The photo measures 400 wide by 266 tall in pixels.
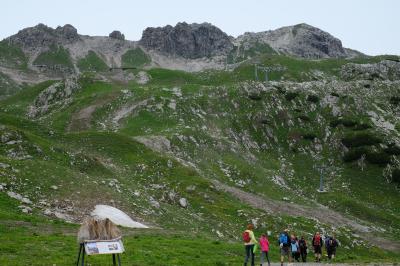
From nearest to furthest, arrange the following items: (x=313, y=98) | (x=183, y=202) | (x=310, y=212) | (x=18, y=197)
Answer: (x=18, y=197) < (x=183, y=202) < (x=310, y=212) < (x=313, y=98)

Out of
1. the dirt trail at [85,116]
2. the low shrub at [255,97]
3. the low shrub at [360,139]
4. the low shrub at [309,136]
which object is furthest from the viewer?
the low shrub at [255,97]

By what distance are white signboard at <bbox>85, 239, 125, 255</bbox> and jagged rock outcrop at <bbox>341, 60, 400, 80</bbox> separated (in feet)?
454

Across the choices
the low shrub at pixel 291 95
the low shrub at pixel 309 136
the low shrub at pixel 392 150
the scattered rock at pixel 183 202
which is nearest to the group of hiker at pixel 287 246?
the scattered rock at pixel 183 202

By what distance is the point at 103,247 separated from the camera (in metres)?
18.5

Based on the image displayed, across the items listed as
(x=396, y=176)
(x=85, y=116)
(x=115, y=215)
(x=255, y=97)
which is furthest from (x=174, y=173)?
(x=255, y=97)

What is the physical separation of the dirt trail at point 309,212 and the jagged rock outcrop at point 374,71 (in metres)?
90.9

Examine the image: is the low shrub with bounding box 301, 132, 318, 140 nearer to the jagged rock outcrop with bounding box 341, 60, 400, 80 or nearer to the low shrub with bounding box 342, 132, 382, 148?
the low shrub with bounding box 342, 132, 382, 148

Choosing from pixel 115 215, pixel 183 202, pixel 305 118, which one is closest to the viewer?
pixel 115 215

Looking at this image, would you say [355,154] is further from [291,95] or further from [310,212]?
[310,212]

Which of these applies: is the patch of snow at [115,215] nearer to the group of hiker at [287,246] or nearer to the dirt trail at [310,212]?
the group of hiker at [287,246]

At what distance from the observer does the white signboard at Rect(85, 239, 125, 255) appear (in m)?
18.1

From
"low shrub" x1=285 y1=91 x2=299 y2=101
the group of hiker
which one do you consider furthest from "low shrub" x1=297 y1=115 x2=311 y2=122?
the group of hiker

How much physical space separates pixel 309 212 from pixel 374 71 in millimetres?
100195

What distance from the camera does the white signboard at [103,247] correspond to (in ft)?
59.3
